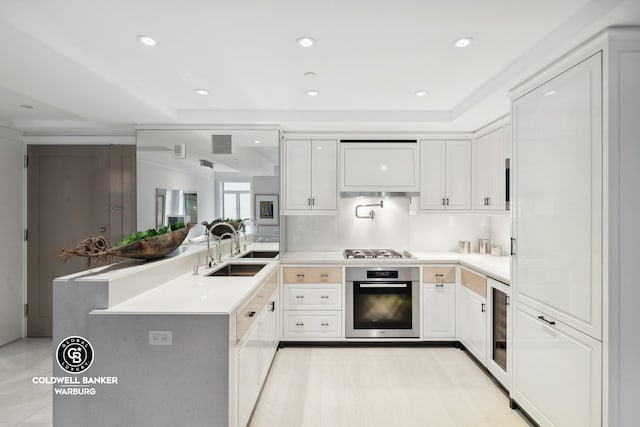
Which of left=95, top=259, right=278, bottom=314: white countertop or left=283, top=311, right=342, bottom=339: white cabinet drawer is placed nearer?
left=95, top=259, right=278, bottom=314: white countertop

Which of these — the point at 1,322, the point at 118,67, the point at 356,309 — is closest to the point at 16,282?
the point at 1,322

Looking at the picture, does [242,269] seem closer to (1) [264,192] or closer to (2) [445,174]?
(1) [264,192]

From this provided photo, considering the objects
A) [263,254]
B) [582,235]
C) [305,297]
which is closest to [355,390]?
[305,297]

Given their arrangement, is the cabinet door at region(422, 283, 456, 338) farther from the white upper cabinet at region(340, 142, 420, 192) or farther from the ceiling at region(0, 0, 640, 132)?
the ceiling at region(0, 0, 640, 132)

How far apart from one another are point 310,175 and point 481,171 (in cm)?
188

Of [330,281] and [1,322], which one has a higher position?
[330,281]

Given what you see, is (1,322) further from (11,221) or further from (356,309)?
(356,309)

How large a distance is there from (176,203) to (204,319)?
220cm

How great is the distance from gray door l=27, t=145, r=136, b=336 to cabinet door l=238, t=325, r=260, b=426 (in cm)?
241

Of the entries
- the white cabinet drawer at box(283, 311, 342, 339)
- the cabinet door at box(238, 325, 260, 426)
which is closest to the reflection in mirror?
the white cabinet drawer at box(283, 311, 342, 339)

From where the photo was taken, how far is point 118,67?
2320mm

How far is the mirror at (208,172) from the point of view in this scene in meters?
3.50

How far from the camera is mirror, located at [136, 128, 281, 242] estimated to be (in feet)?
11.5

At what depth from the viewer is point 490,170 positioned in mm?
3469
